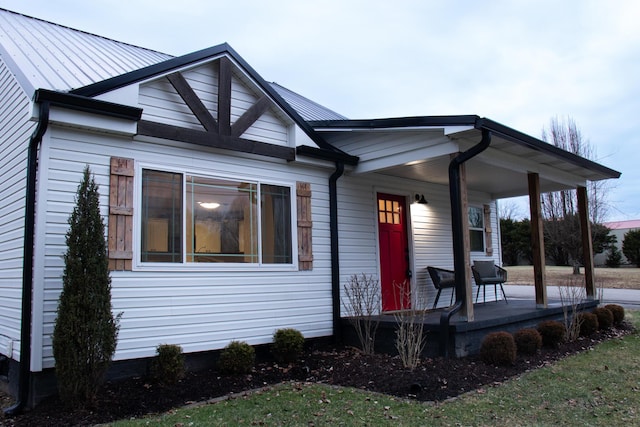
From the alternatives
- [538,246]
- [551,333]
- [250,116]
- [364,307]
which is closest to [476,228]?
[538,246]

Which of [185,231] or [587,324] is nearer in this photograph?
[185,231]

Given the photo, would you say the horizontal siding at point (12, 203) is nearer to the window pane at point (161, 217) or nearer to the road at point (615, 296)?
the window pane at point (161, 217)

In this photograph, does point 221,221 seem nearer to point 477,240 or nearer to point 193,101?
point 193,101

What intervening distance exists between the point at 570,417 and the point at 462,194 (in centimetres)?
292

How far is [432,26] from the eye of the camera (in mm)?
14992

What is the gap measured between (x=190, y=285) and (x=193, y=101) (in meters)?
2.15

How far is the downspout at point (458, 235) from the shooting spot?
19.2ft

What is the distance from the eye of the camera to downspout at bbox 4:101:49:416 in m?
4.48

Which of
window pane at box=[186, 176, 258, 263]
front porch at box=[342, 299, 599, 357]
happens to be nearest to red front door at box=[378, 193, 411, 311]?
front porch at box=[342, 299, 599, 357]

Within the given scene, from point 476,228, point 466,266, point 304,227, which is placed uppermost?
point 476,228

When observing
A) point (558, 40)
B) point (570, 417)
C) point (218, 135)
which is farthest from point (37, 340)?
point (558, 40)

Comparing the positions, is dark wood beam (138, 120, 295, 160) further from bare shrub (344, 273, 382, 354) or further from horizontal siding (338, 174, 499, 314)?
bare shrub (344, 273, 382, 354)

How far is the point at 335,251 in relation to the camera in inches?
281

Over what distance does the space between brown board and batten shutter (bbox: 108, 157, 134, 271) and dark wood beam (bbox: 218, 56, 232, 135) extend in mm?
1314
